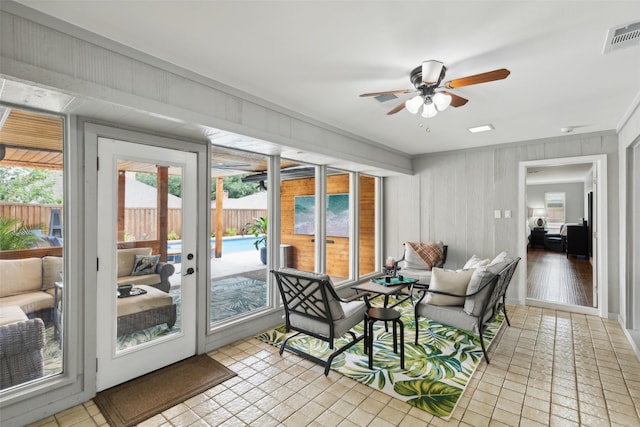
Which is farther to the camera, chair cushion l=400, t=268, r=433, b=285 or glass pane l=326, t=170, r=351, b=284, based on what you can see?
glass pane l=326, t=170, r=351, b=284

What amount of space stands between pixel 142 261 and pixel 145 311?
0.46 meters

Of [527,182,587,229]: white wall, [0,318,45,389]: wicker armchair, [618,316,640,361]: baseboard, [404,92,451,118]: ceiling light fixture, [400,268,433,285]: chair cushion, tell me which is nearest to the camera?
[0,318,45,389]: wicker armchair

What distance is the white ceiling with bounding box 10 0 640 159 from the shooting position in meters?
1.78

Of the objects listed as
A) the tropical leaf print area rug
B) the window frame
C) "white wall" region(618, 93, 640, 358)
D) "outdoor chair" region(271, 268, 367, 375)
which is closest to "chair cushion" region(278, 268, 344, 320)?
"outdoor chair" region(271, 268, 367, 375)

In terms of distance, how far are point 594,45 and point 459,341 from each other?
9.59 feet

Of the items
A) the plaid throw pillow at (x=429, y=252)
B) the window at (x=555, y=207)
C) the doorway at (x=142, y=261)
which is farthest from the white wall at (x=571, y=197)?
the doorway at (x=142, y=261)

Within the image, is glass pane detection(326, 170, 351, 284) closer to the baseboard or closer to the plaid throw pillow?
the plaid throw pillow

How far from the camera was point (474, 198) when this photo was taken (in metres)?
5.44

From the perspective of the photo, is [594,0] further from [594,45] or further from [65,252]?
[65,252]

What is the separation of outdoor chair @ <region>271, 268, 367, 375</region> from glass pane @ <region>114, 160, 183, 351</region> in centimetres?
108

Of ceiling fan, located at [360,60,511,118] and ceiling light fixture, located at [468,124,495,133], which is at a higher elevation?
ceiling light fixture, located at [468,124,495,133]

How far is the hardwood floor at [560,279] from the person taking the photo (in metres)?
5.11

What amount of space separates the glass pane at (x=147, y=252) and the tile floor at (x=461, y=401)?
614mm

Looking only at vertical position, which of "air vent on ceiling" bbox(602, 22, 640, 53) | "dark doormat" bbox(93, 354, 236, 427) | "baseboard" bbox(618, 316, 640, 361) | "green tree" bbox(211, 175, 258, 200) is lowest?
"dark doormat" bbox(93, 354, 236, 427)
